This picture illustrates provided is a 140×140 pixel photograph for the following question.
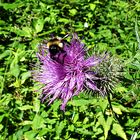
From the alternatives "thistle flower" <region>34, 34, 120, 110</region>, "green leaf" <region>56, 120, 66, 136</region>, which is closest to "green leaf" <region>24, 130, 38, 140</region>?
"green leaf" <region>56, 120, 66, 136</region>

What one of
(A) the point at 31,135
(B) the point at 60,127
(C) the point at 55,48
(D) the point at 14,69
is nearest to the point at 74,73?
(C) the point at 55,48

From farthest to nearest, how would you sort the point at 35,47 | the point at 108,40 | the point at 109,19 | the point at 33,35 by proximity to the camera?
1. the point at 109,19
2. the point at 108,40
3. the point at 33,35
4. the point at 35,47

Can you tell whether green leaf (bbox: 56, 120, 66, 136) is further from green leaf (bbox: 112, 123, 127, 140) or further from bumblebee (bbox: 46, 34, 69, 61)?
bumblebee (bbox: 46, 34, 69, 61)

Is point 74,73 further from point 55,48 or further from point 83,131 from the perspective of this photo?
point 83,131

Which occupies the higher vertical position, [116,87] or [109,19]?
[109,19]

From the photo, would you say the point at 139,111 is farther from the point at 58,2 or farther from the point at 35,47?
the point at 58,2

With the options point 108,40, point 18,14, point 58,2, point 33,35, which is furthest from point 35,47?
point 58,2

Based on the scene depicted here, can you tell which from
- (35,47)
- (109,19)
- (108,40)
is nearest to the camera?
(35,47)
